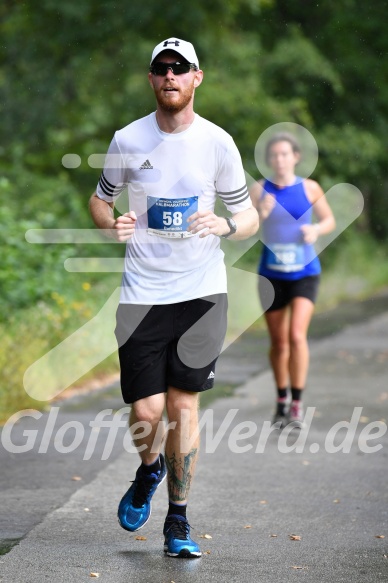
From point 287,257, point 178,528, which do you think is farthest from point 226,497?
point 287,257

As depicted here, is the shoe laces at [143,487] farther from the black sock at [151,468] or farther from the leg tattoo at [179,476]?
the leg tattoo at [179,476]

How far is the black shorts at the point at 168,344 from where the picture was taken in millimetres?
5371

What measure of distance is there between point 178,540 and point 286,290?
12.3 ft

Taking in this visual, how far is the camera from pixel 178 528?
532 cm

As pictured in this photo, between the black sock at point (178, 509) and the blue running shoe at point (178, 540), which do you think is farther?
the black sock at point (178, 509)

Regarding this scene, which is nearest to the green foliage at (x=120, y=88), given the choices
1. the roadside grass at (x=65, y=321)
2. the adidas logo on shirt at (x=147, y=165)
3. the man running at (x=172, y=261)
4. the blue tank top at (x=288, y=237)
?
the roadside grass at (x=65, y=321)

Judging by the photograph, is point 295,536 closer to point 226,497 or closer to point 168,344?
point 226,497

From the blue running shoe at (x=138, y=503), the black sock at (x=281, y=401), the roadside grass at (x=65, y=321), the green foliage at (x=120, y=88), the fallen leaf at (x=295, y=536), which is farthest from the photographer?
the green foliage at (x=120, y=88)

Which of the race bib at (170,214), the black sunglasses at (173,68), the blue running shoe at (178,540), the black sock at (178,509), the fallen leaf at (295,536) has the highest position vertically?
the black sunglasses at (173,68)

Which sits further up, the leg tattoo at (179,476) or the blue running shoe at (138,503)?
the leg tattoo at (179,476)

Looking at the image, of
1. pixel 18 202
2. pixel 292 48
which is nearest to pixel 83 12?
→ pixel 18 202

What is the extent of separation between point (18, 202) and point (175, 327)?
42.3 feet

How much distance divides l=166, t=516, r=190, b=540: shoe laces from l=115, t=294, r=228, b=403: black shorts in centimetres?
56

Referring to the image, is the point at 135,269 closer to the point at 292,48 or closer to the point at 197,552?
the point at 197,552
